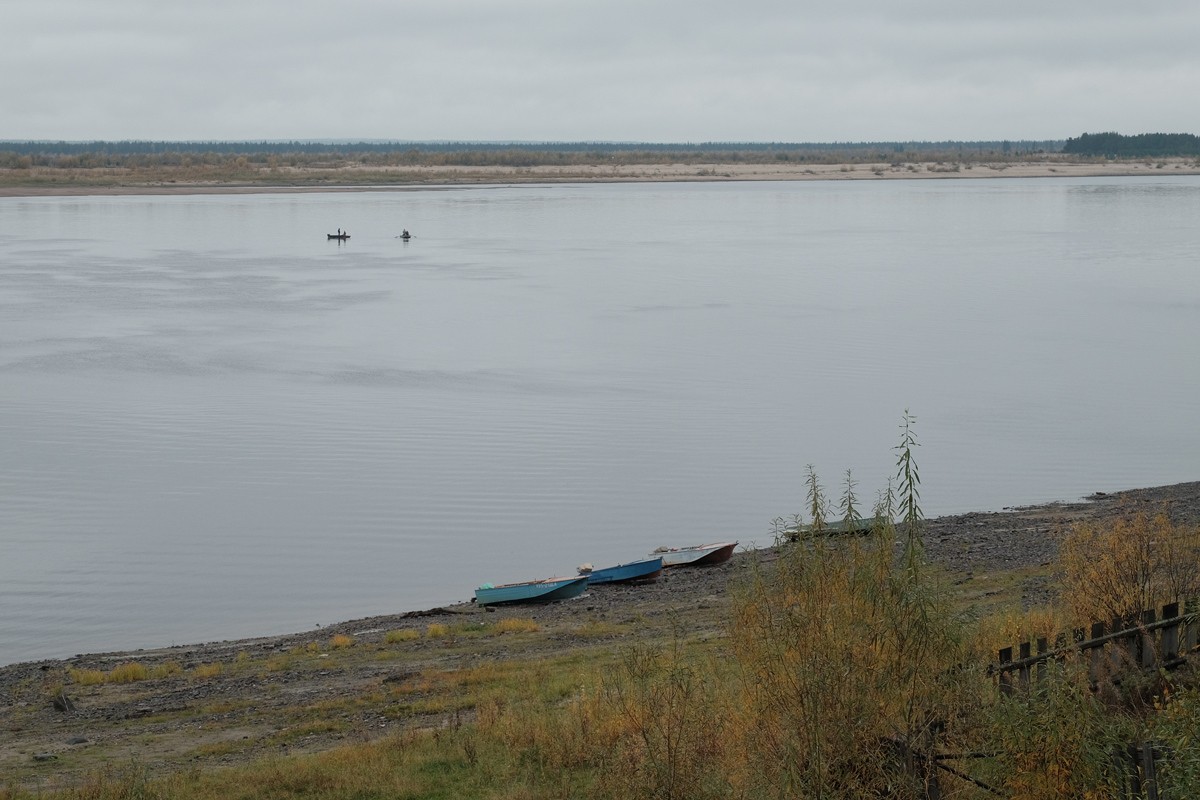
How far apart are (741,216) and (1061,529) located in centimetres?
8275

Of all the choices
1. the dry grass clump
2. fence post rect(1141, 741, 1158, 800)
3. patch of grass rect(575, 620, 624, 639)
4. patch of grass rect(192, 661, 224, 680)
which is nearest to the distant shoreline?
patch of grass rect(192, 661, 224, 680)

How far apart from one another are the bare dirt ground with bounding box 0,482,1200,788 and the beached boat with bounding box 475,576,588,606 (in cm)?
19

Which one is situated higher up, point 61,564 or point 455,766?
point 455,766

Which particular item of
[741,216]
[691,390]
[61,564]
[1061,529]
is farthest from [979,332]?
[741,216]

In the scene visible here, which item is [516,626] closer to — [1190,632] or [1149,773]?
[1190,632]

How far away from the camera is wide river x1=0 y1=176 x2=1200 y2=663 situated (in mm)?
20031

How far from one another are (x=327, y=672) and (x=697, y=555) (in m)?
6.70

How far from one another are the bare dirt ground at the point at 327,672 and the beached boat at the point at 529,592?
191 millimetres

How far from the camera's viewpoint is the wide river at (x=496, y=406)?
65.7ft

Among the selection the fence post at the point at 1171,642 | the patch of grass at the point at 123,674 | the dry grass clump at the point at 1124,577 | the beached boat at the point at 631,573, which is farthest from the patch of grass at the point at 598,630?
the fence post at the point at 1171,642

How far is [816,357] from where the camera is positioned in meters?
37.3

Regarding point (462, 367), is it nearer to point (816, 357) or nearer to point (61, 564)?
point (816, 357)

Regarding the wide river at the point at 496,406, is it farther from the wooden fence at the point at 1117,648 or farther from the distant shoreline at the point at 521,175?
the distant shoreline at the point at 521,175

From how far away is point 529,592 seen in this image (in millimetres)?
17484
